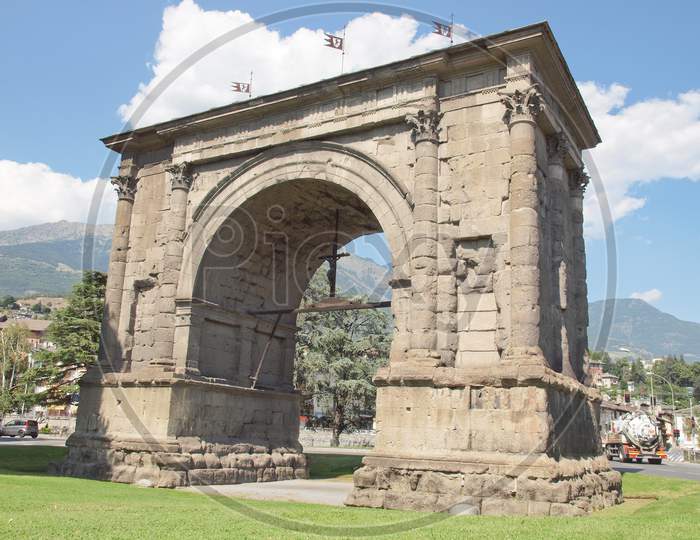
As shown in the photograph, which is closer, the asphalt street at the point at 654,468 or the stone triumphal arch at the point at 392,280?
the stone triumphal arch at the point at 392,280

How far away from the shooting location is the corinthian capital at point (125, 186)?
18.5 m

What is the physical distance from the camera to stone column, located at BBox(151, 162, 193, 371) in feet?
53.2

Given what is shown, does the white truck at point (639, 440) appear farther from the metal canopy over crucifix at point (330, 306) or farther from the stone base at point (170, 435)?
the stone base at point (170, 435)

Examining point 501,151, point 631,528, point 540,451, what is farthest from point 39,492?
point 501,151

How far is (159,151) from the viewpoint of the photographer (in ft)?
60.6

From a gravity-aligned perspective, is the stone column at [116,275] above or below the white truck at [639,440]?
above

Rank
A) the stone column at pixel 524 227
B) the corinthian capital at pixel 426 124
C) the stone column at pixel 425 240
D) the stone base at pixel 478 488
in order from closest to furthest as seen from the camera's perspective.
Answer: the stone base at pixel 478 488, the stone column at pixel 524 227, the stone column at pixel 425 240, the corinthian capital at pixel 426 124

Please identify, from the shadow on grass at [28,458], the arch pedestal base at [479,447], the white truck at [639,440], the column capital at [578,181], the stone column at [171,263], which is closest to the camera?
the arch pedestal base at [479,447]

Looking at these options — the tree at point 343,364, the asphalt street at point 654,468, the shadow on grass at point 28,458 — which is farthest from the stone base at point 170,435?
the tree at point 343,364

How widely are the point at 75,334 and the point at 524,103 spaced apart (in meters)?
26.1

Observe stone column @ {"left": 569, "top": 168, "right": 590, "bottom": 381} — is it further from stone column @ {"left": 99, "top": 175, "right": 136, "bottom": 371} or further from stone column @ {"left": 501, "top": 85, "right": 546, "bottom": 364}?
stone column @ {"left": 99, "top": 175, "right": 136, "bottom": 371}

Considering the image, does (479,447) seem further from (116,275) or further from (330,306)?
(116,275)

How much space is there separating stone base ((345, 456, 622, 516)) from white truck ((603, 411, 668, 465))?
18991 millimetres

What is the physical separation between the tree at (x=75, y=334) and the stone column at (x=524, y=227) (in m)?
24.5
